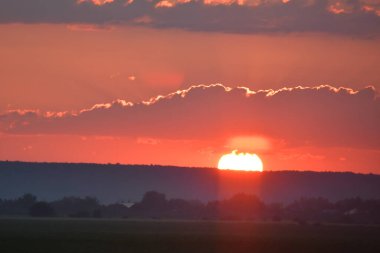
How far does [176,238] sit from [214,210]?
2221 inches

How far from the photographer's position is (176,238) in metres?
91.4

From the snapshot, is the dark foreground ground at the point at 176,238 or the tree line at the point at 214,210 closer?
the dark foreground ground at the point at 176,238

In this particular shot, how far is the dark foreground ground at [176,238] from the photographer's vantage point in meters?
79.1

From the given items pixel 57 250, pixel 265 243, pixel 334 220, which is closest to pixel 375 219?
pixel 334 220

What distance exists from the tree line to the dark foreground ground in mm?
25126

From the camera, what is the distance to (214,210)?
148m

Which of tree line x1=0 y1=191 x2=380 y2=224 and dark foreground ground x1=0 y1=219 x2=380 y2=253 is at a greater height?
tree line x1=0 y1=191 x2=380 y2=224

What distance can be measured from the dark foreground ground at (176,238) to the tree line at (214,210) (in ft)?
82.4

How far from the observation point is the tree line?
5679 inches

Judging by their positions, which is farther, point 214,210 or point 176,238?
point 214,210

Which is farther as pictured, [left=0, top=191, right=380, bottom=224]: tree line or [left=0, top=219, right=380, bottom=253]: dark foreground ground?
[left=0, top=191, right=380, bottom=224]: tree line

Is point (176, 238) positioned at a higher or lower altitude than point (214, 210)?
lower

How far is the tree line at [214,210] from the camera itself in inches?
5679

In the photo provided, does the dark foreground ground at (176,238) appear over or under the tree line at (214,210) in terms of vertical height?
under
